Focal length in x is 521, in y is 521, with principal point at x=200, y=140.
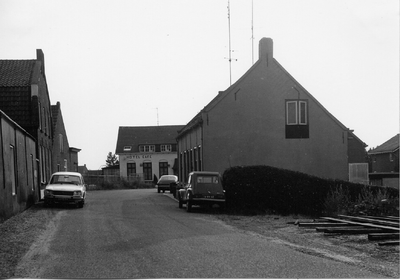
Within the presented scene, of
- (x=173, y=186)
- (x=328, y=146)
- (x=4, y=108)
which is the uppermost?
(x=4, y=108)

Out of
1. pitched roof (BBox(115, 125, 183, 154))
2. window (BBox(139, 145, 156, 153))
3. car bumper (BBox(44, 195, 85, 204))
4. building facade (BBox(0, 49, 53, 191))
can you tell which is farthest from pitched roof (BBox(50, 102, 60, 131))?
window (BBox(139, 145, 156, 153))

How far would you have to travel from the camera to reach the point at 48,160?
116 feet

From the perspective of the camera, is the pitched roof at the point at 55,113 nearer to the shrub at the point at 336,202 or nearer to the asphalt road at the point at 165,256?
the shrub at the point at 336,202

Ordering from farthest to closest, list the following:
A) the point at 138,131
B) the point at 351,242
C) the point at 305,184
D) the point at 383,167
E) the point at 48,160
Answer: the point at 138,131 < the point at 383,167 < the point at 48,160 < the point at 305,184 < the point at 351,242

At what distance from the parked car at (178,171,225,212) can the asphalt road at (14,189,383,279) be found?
712 cm

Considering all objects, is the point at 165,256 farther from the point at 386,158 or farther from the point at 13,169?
the point at 386,158

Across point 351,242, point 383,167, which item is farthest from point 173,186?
point 383,167

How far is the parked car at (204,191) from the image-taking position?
22.3 metres

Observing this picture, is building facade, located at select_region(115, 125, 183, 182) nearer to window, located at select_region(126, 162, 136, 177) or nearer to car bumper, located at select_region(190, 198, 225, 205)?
window, located at select_region(126, 162, 136, 177)

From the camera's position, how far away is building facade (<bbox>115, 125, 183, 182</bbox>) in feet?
247

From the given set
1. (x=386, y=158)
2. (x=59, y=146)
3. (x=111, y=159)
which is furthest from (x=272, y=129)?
(x=111, y=159)

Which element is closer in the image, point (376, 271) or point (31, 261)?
point (376, 271)

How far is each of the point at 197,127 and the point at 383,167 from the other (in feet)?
108

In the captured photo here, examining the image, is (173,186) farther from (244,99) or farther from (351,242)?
(351,242)
